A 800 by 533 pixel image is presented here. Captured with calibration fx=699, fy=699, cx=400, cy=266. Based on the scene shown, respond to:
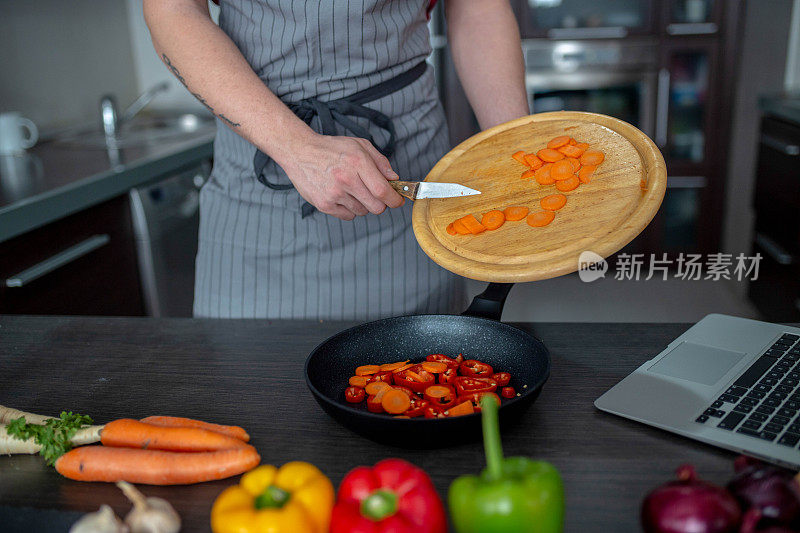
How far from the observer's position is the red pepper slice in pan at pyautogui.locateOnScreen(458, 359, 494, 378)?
908 mm

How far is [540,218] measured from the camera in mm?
1002

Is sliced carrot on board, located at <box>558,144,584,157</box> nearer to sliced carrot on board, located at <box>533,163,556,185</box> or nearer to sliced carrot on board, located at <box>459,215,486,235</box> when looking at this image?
sliced carrot on board, located at <box>533,163,556,185</box>

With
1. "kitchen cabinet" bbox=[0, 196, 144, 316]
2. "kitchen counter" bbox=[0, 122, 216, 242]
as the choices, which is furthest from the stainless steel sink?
"kitchen cabinet" bbox=[0, 196, 144, 316]

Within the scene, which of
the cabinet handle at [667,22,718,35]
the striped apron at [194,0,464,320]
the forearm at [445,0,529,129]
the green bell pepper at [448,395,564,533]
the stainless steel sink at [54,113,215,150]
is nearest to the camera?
the green bell pepper at [448,395,564,533]

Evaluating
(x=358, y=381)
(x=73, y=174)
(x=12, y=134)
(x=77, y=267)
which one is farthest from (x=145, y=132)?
(x=358, y=381)

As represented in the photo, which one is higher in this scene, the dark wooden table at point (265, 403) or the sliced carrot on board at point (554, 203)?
the sliced carrot on board at point (554, 203)

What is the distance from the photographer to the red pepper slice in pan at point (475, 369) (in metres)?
0.91

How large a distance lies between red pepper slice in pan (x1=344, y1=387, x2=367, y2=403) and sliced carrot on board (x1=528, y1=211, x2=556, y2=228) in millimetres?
347

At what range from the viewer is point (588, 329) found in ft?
3.50

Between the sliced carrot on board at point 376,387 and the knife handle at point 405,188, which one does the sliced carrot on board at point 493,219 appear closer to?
the knife handle at point 405,188

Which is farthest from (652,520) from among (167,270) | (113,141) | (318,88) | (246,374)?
(113,141)

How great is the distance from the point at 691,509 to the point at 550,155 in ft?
2.17

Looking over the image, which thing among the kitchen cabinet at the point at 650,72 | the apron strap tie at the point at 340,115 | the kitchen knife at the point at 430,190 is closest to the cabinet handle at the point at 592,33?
the kitchen cabinet at the point at 650,72

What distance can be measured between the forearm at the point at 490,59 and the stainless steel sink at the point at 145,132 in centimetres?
139
